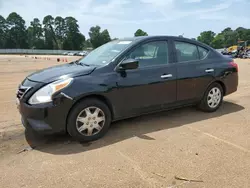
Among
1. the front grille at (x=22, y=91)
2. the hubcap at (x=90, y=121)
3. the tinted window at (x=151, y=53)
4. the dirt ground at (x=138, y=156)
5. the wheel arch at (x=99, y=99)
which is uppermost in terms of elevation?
the tinted window at (x=151, y=53)

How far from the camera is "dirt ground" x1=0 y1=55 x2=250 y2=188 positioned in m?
2.89

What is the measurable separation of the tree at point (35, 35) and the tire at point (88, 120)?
103934 mm

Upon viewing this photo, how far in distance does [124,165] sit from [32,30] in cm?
10931

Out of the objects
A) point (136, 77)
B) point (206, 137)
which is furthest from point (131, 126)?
point (206, 137)

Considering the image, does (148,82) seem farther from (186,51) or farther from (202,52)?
(202,52)

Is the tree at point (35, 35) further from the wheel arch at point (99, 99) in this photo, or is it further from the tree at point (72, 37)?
the wheel arch at point (99, 99)

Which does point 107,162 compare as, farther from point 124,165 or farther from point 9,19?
point 9,19

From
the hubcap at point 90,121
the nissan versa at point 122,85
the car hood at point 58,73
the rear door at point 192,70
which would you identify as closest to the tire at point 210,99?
the nissan versa at point 122,85

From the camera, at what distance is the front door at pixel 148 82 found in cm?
420

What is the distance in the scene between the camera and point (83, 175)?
2.98 m

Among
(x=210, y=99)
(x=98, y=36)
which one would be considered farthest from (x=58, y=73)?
(x=98, y=36)

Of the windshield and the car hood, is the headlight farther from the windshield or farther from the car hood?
the windshield

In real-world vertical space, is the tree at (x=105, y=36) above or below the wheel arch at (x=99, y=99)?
above

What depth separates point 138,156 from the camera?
3443 mm
